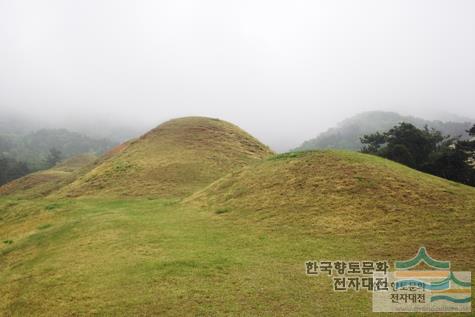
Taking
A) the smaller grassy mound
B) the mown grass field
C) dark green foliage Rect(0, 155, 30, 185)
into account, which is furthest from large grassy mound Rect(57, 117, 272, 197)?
dark green foliage Rect(0, 155, 30, 185)

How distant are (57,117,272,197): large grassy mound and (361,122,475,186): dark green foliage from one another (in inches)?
723

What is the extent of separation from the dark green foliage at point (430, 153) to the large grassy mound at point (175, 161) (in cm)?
1836

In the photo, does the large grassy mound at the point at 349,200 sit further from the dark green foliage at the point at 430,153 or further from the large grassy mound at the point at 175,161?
the dark green foliage at the point at 430,153

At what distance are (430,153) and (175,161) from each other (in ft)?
108

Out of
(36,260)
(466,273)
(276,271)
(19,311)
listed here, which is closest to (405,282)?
(466,273)

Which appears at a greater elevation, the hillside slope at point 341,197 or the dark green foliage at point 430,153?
the dark green foliage at point 430,153

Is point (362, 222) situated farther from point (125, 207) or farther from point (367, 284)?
point (125, 207)

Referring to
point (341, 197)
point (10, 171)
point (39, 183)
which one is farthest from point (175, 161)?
point (10, 171)

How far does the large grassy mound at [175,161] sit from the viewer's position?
93.2 feet

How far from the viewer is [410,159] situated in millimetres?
42344

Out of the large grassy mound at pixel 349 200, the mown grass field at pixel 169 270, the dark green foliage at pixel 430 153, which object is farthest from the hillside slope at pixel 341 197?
the dark green foliage at pixel 430 153

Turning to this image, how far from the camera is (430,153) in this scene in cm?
4172

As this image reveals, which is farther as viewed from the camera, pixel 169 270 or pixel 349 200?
pixel 349 200

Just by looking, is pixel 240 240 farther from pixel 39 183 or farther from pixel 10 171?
pixel 10 171
